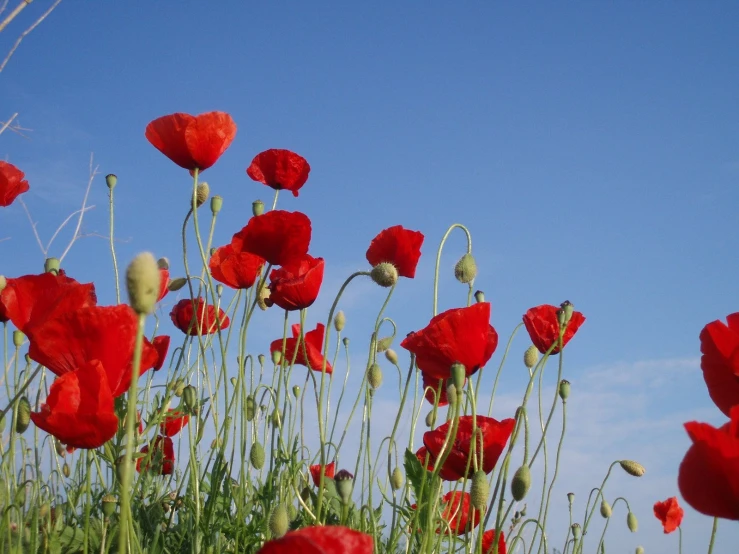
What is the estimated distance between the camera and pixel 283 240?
224 centimetres

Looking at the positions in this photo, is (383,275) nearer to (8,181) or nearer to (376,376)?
(376,376)

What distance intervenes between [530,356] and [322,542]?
2.00 meters

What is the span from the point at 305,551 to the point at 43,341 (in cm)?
95

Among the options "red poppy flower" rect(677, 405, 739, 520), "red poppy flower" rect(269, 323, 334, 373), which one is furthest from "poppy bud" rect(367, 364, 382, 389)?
"red poppy flower" rect(677, 405, 739, 520)

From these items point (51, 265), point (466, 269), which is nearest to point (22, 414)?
point (51, 265)

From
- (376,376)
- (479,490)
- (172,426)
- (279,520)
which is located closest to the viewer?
(279,520)

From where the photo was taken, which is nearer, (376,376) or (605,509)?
(376,376)

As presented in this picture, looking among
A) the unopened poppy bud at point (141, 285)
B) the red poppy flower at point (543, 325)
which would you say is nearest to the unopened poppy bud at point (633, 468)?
the red poppy flower at point (543, 325)

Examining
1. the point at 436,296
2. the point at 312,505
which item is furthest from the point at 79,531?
the point at 436,296

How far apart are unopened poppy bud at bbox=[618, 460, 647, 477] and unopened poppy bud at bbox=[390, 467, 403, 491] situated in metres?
0.85

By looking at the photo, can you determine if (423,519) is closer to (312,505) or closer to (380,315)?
(312,505)

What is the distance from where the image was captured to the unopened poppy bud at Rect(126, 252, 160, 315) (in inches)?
26.3

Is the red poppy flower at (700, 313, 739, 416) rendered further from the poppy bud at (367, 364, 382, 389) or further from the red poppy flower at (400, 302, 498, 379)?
the poppy bud at (367, 364, 382, 389)

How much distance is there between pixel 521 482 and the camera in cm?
188
